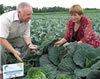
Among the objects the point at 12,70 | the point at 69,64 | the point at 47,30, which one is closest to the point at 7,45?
the point at 12,70

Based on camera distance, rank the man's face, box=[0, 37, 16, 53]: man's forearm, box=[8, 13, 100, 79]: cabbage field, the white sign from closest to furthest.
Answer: box=[8, 13, 100, 79]: cabbage field → the white sign → the man's face → box=[0, 37, 16, 53]: man's forearm

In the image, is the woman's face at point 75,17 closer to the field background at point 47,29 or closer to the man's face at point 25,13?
the man's face at point 25,13

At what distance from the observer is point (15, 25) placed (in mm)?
3074

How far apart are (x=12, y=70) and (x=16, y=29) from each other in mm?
832

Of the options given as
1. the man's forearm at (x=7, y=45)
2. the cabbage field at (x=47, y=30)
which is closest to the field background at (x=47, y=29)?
the cabbage field at (x=47, y=30)

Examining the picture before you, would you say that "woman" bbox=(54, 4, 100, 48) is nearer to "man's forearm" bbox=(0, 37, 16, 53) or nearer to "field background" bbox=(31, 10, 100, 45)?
"man's forearm" bbox=(0, 37, 16, 53)

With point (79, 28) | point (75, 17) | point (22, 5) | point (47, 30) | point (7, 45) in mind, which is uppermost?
point (22, 5)

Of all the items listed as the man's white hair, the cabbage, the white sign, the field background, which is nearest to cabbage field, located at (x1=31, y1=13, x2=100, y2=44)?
the field background

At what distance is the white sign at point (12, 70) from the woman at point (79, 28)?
0.69 meters

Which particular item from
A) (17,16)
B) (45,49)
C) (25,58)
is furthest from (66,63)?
(17,16)

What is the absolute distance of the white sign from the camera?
250 cm

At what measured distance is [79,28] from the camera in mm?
3420

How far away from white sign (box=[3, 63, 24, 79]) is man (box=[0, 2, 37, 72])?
28 centimetres

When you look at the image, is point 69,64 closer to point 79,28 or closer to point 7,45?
point 7,45
